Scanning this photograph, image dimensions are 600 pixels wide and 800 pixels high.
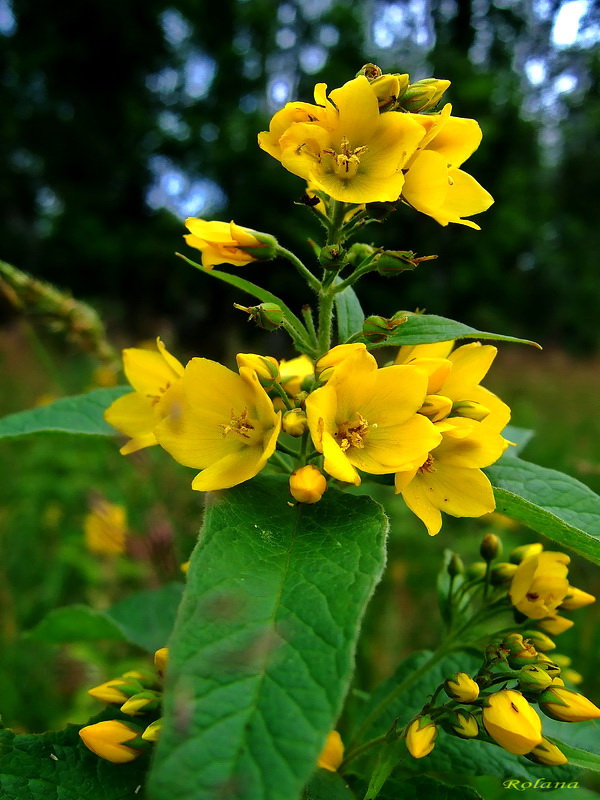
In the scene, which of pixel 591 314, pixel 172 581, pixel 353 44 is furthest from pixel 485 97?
pixel 172 581

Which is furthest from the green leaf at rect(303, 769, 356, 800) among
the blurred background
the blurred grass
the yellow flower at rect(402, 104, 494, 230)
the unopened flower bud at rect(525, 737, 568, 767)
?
the blurred background

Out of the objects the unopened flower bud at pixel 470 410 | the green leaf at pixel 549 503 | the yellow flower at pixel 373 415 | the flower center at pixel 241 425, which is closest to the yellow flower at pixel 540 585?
the green leaf at pixel 549 503

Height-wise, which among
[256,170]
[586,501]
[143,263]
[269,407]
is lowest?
[143,263]

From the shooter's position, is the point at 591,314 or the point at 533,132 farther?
the point at 591,314

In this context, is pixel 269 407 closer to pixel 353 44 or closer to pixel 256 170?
pixel 256 170

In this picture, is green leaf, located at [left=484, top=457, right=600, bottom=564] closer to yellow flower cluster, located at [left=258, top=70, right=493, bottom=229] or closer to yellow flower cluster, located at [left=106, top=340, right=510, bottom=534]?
yellow flower cluster, located at [left=106, top=340, right=510, bottom=534]
